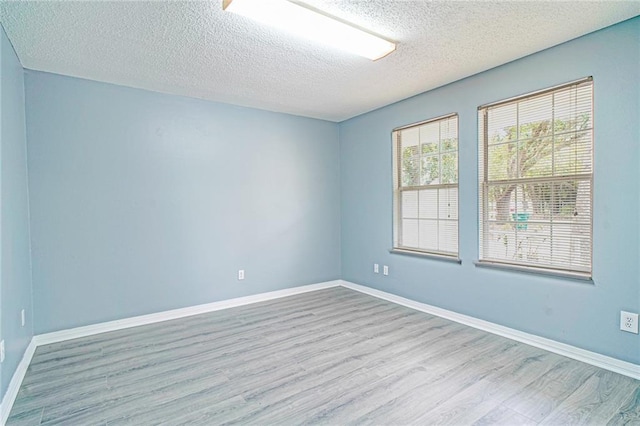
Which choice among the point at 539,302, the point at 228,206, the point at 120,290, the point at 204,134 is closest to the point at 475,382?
the point at 539,302

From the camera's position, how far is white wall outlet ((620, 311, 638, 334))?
2.26 metres

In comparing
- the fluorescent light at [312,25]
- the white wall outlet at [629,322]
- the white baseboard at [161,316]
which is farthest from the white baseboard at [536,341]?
the fluorescent light at [312,25]

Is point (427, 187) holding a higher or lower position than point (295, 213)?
higher

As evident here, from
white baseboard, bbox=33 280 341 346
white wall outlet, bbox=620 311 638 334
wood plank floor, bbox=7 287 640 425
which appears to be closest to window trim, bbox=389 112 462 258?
wood plank floor, bbox=7 287 640 425

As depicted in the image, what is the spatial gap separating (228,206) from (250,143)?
87 centimetres

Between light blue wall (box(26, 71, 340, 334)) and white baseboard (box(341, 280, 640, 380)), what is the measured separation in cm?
163

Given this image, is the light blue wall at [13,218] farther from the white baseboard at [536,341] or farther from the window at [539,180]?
the window at [539,180]

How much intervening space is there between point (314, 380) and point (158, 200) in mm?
2510

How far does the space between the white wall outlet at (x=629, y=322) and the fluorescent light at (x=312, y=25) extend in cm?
260

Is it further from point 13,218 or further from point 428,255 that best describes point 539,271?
point 13,218

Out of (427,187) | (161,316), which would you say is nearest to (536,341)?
(427,187)

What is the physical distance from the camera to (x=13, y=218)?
2381mm

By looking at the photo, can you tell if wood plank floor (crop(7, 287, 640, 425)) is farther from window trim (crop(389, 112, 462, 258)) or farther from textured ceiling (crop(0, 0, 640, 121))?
textured ceiling (crop(0, 0, 640, 121))

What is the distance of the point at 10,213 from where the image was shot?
2.30 metres
